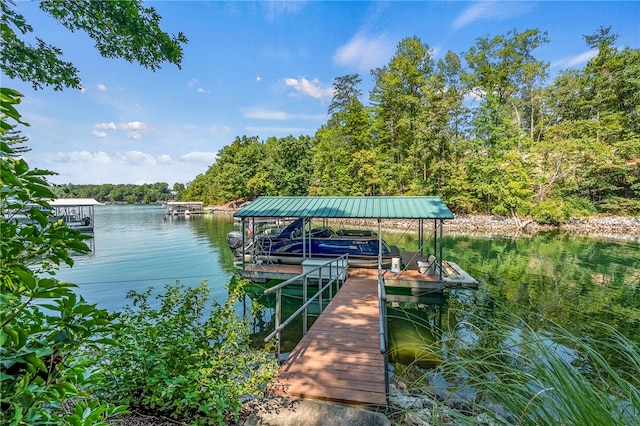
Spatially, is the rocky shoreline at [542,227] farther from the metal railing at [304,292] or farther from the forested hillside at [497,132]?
the metal railing at [304,292]

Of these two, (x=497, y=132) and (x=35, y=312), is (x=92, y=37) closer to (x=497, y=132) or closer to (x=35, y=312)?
(x=35, y=312)

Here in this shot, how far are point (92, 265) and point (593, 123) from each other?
125 feet

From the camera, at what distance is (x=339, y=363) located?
4.23 meters

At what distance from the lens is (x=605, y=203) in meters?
25.5

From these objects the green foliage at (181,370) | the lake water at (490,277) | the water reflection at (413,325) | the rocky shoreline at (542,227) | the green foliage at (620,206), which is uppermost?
the green foliage at (620,206)

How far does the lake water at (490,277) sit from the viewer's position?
25.9ft

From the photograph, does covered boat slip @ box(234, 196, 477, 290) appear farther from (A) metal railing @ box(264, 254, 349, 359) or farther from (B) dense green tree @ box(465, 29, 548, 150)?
(B) dense green tree @ box(465, 29, 548, 150)

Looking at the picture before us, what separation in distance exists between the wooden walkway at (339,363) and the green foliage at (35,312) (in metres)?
2.83

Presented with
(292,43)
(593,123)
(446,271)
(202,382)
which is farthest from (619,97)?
(202,382)

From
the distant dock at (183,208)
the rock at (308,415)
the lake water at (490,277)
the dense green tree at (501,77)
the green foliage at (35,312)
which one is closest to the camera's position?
the green foliage at (35,312)

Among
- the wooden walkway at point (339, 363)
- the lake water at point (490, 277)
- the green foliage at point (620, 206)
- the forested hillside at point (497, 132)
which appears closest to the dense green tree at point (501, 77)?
the forested hillside at point (497, 132)

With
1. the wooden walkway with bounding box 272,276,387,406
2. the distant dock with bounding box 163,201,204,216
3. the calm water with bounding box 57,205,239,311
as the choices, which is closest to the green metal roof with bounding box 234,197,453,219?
the calm water with bounding box 57,205,239,311

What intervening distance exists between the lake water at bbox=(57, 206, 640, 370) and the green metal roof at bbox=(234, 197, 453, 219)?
8.85 ft

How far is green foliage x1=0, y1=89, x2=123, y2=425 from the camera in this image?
3.02 ft
